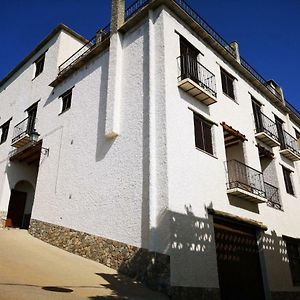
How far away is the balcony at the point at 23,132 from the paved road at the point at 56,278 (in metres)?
6.33

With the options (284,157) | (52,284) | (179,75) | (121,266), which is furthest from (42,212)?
(284,157)

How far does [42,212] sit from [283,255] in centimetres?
1090

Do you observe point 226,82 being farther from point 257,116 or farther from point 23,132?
point 23,132

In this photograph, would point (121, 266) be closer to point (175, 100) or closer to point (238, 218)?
point (238, 218)

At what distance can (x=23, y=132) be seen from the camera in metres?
17.8

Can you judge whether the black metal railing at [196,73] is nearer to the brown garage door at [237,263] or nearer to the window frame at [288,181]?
the brown garage door at [237,263]

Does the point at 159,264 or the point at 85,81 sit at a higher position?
the point at 85,81

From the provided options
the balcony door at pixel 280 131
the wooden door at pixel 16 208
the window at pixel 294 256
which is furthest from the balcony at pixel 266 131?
the wooden door at pixel 16 208

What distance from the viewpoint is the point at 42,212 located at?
14500 mm

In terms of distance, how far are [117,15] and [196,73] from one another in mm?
4668

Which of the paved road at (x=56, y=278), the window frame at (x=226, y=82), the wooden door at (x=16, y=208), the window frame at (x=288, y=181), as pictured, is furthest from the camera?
the wooden door at (x=16, y=208)

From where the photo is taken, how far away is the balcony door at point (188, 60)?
12.3m

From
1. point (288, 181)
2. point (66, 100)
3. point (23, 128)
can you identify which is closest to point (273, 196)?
point (288, 181)

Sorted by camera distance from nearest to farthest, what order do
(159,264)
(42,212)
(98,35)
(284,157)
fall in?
(159,264), (42,212), (98,35), (284,157)
